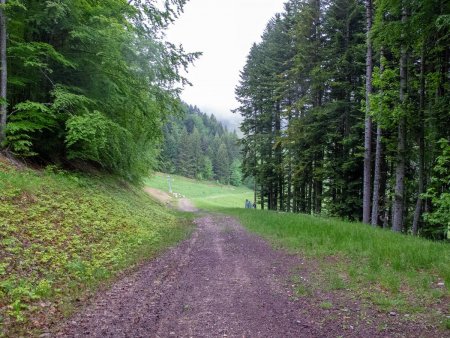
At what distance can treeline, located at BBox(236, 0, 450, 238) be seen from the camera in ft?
36.8

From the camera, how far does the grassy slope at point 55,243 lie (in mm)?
4680

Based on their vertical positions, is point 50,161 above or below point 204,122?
below

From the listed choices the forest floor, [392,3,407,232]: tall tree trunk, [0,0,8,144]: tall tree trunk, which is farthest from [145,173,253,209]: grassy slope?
the forest floor

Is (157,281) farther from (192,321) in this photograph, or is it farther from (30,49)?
(30,49)

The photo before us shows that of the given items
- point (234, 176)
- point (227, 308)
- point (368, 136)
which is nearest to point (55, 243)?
point (227, 308)

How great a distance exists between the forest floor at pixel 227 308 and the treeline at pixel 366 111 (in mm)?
7051

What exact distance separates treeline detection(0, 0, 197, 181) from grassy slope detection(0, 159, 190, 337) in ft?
6.05

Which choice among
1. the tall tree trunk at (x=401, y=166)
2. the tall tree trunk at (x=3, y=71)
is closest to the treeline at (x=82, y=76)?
the tall tree trunk at (x=3, y=71)

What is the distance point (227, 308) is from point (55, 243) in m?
4.36

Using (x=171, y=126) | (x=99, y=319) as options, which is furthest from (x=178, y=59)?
(x=99, y=319)

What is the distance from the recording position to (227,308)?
502 cm

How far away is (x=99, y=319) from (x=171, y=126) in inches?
615

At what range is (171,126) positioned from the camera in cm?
1922

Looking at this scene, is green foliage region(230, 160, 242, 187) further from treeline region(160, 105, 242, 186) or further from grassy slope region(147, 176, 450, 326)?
grassy slope region(147, 176, 450, 326)
